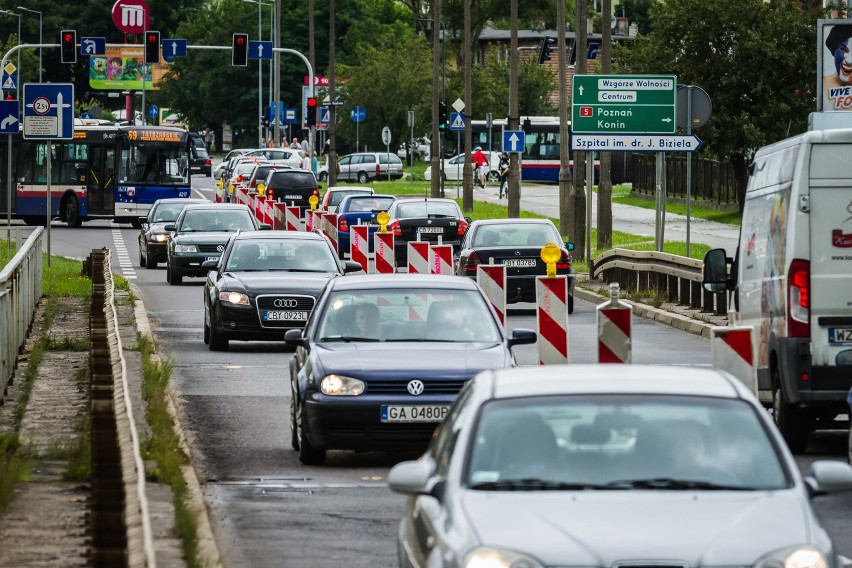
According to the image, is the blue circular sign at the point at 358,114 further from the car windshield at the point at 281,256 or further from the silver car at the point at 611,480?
the silver car at the point at 611,480

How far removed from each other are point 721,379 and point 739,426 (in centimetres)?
44

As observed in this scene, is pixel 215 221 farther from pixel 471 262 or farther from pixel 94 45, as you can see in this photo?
pixel 94 45

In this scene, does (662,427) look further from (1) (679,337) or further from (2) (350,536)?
(1) (679,337)

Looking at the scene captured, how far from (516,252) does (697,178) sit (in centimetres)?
3348

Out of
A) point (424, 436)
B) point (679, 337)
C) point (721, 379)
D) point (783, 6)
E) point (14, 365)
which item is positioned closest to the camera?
point (721, 379)

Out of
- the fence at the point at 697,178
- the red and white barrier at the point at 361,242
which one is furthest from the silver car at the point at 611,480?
the fence at the point at 697,178

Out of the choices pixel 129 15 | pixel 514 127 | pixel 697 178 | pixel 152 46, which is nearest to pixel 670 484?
pixel 514 127

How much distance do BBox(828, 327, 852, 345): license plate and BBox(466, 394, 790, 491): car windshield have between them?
238 inches

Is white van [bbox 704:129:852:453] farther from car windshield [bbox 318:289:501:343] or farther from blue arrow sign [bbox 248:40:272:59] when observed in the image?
blue arrow sign [bbox 248:40:272:59]

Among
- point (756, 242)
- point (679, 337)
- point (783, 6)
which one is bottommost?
point (679, 337)

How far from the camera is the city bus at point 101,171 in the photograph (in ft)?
185

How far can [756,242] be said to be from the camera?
14656mm

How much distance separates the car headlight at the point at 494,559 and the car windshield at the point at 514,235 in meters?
23.2

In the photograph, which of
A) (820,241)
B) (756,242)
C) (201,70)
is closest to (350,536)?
(820,241)
